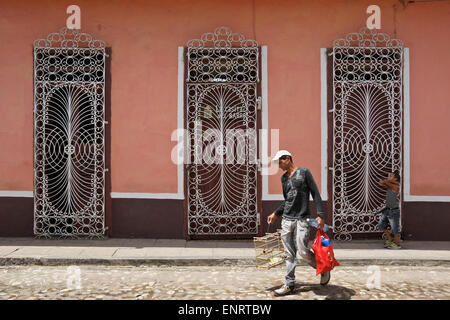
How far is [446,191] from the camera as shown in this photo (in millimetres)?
7672

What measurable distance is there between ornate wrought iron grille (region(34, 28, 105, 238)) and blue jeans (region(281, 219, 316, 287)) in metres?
4.09

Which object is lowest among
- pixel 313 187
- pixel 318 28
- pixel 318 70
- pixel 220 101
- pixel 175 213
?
pixel 175 213

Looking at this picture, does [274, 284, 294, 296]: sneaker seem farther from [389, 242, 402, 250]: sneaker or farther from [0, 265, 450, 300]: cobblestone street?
[389, 242, 402, 250]: sneaker

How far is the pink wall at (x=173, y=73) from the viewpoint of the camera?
7684 mm

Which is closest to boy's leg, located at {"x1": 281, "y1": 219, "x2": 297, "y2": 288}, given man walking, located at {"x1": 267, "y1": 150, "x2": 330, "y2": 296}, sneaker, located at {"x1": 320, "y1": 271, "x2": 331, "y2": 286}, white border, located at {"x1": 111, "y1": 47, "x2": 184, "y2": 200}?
man walking, located at {"x1": 267, "y1": 150, "x2": 330, "y2": 296}

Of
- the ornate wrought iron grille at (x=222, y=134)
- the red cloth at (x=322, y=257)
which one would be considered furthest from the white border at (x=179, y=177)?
the red cloth at (x=322, y=257)

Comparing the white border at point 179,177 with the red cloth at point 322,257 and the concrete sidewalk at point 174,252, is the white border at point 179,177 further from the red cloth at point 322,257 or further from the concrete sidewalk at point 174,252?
the red cloth at point 322,257

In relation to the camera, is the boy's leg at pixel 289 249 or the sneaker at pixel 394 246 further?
the sneaker at pixel 394 246

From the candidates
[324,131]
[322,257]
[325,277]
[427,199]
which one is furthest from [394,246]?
[322,257]

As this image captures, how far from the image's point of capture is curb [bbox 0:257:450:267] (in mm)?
6215
